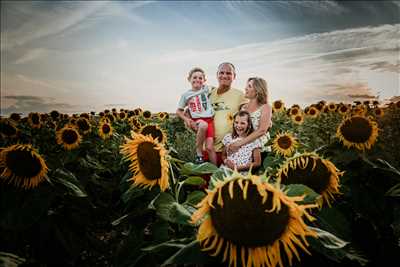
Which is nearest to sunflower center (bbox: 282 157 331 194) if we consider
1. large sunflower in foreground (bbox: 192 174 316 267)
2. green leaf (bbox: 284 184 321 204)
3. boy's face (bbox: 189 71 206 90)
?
green leaf (bbox: 284 184 321 204)

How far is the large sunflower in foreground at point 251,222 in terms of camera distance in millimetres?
883

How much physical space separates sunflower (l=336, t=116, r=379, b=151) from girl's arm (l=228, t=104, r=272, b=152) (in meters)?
0.83

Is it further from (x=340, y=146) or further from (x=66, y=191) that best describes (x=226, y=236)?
(x=340, y=146)

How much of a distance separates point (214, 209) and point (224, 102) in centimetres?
345

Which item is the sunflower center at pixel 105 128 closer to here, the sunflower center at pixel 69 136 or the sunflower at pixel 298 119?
the sunflower center at pixel 69 136

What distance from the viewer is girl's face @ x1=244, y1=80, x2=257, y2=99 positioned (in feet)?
13.0

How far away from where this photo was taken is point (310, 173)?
134cm

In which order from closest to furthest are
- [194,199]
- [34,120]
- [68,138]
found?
[194,199] < [68,138] < [34,120]

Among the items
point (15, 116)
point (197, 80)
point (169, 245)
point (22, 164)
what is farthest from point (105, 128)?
point (169, 245)

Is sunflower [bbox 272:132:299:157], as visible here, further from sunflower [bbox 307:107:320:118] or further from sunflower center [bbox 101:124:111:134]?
sunflower [bbox 307:107:320:118]

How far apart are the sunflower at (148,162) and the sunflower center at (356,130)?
190 cm

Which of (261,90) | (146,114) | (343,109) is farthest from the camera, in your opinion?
(146,114)

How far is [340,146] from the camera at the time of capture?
261cm

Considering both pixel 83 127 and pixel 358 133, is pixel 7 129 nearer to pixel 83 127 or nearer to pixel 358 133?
pixel 83 127
